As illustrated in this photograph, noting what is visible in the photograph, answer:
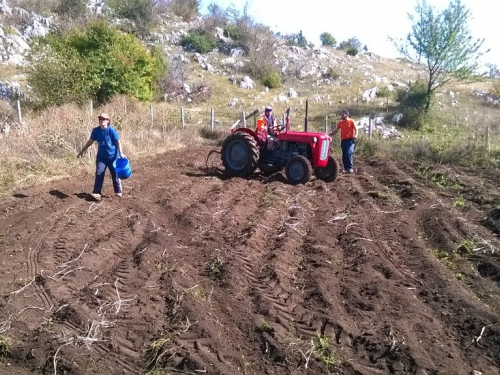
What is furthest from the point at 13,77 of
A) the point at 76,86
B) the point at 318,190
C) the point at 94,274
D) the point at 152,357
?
the point at 152,357

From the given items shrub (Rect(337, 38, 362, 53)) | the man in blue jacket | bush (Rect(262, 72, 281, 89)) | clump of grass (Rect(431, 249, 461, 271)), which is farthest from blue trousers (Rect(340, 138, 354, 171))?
shrub (Rect(337, 38, 362, 53))

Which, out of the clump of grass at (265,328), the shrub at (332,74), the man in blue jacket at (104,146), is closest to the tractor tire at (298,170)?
the man in blue jacket at (104,146)

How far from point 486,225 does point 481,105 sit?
24144mm

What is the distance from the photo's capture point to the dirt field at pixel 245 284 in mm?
3979

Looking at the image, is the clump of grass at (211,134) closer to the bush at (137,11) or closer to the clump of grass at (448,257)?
the clump of grass at (448,257)

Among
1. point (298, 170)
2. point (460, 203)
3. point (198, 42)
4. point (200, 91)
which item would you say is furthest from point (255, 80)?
point (460, 203)

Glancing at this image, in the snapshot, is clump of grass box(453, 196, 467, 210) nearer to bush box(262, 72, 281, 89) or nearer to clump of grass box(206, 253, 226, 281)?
clump of grass box(206, 253, 226, 281)

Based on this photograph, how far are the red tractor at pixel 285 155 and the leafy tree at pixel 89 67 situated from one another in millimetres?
8635

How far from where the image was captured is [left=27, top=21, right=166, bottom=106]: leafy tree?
53.9 feet

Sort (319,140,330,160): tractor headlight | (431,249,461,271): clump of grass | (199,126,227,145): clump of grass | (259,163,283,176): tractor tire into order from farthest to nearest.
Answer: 1. (199,126,227,145): clump of grass
2. (259,163,283,176): tractor tire
3. (319,140,330,160): tractor headlight
4. (431,249,461,271): clump of grass

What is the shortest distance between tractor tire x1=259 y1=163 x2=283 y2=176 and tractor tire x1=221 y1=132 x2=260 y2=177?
10.1 inches

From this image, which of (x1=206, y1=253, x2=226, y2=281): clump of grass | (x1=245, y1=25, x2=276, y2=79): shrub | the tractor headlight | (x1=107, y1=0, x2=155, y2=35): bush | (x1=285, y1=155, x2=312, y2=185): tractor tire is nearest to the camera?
(x1=206, y1=253, x2=226, y2=281): clump of grass

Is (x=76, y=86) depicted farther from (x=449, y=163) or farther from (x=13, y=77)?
(x=449, y=163)

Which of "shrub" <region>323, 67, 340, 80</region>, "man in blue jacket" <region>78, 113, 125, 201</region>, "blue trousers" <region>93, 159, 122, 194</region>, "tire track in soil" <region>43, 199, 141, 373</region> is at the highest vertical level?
"shrub" <region>323, 67, 340, 80</region>
